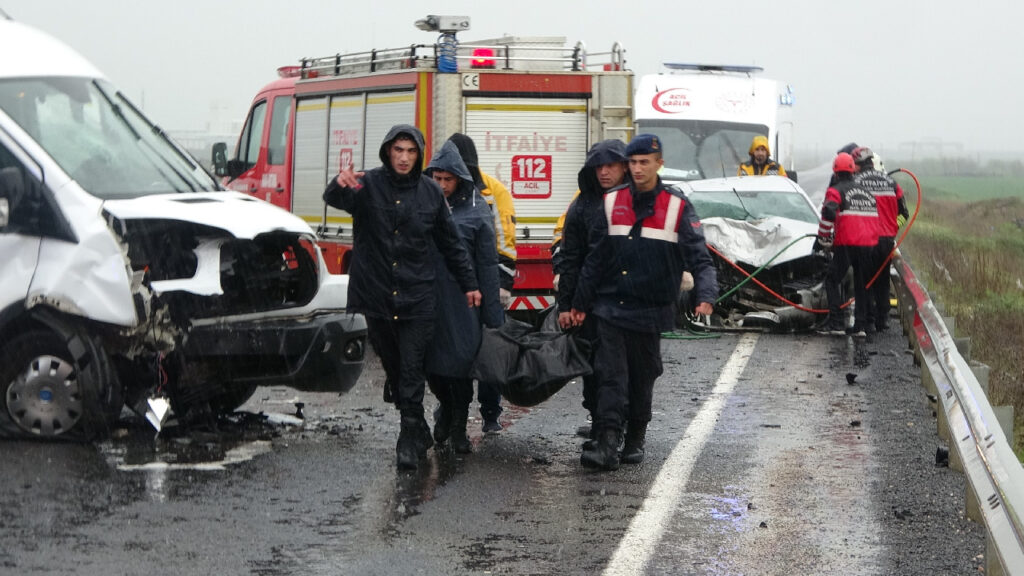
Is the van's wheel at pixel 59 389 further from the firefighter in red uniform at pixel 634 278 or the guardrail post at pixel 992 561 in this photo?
the guardrail post at pixel 992 561

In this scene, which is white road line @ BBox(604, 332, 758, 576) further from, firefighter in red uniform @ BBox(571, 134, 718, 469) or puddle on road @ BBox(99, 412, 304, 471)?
puddle on road @ BBox(99, 412, 304, 471)

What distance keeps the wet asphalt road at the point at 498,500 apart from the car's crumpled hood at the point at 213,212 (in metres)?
1.20

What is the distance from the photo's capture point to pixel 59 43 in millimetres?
9680

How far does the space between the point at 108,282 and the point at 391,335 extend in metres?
1.51

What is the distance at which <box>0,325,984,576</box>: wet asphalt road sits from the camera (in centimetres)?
617

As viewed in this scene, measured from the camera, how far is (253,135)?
17.5 m

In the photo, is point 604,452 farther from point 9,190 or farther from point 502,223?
point 9,190

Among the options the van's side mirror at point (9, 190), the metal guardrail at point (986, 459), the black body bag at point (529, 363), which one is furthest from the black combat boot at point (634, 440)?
the van's side mirror at point (9, 190)

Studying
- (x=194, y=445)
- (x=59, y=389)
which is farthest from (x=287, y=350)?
(x=59, y=389)

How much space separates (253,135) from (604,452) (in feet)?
33.7

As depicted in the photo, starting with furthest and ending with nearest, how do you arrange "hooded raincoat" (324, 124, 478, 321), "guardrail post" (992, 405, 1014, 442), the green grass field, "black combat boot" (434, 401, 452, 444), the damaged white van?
the green grass field
"black combat boot" (434, 401, 452, 444)
the damaged white van
"hooded raincoat" (324, 124, 478, 321)
"guardrail post" (992, 405, 1014, 442)

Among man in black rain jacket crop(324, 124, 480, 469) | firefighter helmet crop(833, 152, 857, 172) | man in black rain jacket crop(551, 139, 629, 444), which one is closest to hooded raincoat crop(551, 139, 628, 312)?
man in black rain jacket crop(551, 139, 629, 444)

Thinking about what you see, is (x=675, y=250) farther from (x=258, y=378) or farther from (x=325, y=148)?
(x=325, y=148)

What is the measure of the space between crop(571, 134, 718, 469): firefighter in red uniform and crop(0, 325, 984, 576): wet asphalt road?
1.18 feet
